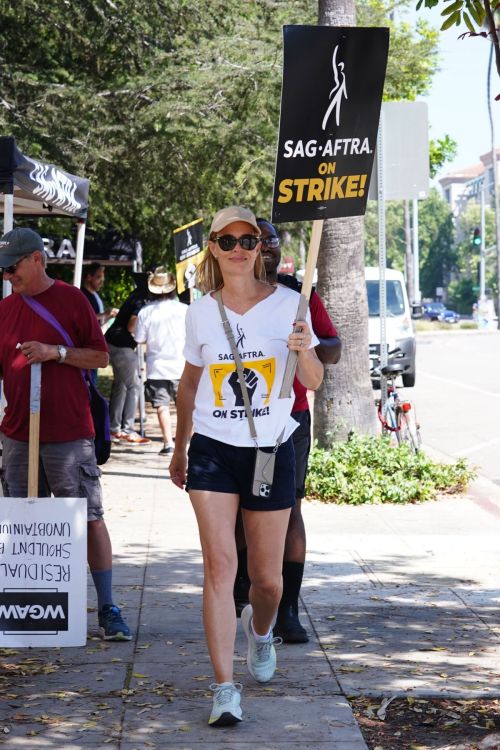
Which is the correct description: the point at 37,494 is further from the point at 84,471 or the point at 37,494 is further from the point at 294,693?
the point at 294,693

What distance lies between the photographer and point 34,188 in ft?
23.4

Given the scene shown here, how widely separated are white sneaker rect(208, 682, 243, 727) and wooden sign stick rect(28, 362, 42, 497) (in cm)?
152

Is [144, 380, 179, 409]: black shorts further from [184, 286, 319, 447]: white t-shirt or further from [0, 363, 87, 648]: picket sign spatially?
[184, 286, 319, 447]: white t-shirt

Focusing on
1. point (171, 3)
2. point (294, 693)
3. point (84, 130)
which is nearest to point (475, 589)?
point (294, 693)

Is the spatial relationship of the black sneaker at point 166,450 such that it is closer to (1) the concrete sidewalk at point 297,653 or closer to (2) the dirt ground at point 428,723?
(1) the concrete sidewalk at point 297,653

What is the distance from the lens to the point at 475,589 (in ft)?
23.1

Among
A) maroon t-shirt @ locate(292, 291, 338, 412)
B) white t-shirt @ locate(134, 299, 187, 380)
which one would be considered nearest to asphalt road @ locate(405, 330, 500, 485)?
white t-shirt @ locate(134, 299, 187, 380)

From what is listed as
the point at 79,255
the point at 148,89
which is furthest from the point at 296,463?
the point at 148,89

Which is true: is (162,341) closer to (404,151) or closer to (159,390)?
(159,390)

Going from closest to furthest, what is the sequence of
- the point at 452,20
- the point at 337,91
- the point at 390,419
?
the point at 337,91 < the point at 452,20 < the point at 390,419

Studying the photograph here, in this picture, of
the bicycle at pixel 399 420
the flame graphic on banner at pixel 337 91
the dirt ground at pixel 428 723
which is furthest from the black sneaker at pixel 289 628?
the bicycle at pixel 399 420

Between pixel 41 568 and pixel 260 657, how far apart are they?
3.86 feet

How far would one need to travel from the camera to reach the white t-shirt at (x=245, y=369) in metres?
4.72

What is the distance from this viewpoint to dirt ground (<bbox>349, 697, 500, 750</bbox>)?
14.7 feet
